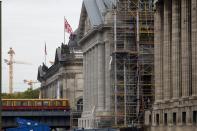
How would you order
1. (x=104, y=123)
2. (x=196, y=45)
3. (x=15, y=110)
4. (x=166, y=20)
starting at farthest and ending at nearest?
(x=15, y=110) < (x=104, y=123) < (x=166, y=20) < (x=196, y=45)

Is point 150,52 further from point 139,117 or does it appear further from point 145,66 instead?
point 139,117

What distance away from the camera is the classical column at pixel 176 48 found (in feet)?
277

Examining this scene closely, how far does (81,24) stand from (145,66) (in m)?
38.5

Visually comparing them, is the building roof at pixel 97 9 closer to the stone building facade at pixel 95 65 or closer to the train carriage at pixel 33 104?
the stone building facade at pixel 95 65

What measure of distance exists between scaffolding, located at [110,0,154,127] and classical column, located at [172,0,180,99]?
1271 inches

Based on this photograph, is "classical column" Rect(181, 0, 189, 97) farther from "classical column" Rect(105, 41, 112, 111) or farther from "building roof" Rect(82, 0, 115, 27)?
"building roof" Rect(82, 0, 115, 27)

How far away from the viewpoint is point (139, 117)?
118000 mm

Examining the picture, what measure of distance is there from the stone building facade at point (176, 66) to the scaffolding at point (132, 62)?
2180 cm

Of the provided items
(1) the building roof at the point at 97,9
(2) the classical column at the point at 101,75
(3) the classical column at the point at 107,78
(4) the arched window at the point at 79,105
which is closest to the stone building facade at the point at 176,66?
(3) the classical column at the point at 107,78

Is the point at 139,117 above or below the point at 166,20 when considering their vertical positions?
below

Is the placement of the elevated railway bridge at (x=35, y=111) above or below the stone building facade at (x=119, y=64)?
below

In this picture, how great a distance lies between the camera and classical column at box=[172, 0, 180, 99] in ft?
277

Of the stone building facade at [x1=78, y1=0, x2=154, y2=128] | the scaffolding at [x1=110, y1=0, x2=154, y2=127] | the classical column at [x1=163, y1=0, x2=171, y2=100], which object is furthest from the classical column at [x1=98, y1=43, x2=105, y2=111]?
the classical column at [x1=163, y1=0, x2=171, y2=100]

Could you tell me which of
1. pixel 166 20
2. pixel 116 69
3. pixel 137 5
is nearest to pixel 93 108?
pixel 116 69
